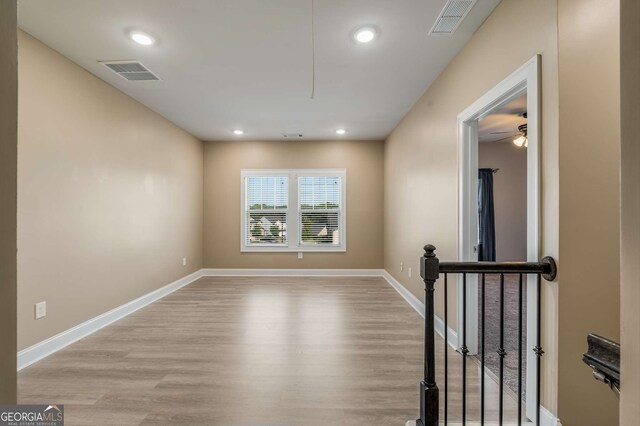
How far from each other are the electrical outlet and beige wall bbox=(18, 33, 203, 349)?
0.12ft

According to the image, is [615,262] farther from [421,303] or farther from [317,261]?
[317,261]

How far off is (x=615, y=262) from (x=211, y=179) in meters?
5.91

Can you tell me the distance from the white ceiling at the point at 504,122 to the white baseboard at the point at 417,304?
2.78 meters

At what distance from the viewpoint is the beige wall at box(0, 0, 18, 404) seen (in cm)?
79

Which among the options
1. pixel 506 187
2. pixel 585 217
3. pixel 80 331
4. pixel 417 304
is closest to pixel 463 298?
pixel 585 217

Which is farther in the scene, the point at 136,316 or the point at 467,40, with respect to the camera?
the point at 136,316

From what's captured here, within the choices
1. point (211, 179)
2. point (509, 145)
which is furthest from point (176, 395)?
point (509, 145)

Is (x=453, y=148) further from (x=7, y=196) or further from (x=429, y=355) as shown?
(x=7, y=196)

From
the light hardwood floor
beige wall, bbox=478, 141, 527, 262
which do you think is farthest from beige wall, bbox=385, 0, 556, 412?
beige wall, bbox=478, 141, 527, 262

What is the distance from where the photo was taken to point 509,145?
6.38 metres

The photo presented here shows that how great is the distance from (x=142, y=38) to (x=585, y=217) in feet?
11.2

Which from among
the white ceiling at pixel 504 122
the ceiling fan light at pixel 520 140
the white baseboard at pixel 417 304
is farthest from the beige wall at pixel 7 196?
the ceiling fan light at pixel 520 140

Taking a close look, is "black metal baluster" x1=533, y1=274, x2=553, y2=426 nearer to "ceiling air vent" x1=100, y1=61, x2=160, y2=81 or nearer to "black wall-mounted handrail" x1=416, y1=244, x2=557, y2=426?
"black wall-mounted handrail" x1=416, y1=244, x2=557, y2=426

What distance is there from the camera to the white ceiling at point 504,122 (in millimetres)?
4127
